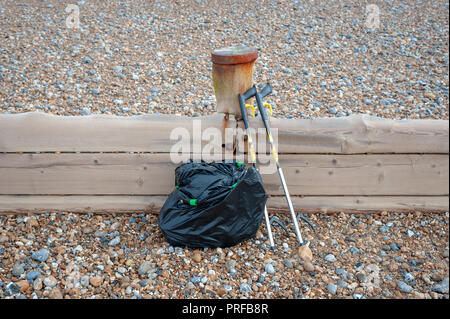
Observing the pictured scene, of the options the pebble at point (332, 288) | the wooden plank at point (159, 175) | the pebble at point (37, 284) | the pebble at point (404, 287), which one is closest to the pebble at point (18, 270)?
the pebble at point (37, 284)

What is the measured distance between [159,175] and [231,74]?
935 millimetres

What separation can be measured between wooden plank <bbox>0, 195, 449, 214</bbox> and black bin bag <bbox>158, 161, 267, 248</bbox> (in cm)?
36

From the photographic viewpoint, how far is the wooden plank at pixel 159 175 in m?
3.03

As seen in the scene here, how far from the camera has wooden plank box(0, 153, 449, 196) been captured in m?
3.03

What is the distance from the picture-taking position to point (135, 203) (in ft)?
10.5

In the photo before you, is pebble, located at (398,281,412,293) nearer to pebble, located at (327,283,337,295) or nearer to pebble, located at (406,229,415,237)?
pebble, located at (327,283,337,295)

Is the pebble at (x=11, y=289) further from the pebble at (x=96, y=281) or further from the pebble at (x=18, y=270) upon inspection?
the pebble at (x=96, y=281)

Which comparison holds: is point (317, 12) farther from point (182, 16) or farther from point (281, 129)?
point (281, 129)

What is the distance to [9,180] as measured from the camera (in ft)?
10.2

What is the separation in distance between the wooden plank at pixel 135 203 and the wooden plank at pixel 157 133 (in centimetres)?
40

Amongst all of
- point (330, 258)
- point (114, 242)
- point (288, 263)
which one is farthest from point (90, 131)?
point (330, 258)

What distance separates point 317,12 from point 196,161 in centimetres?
430

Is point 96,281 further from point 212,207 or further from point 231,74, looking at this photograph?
point 231,74
